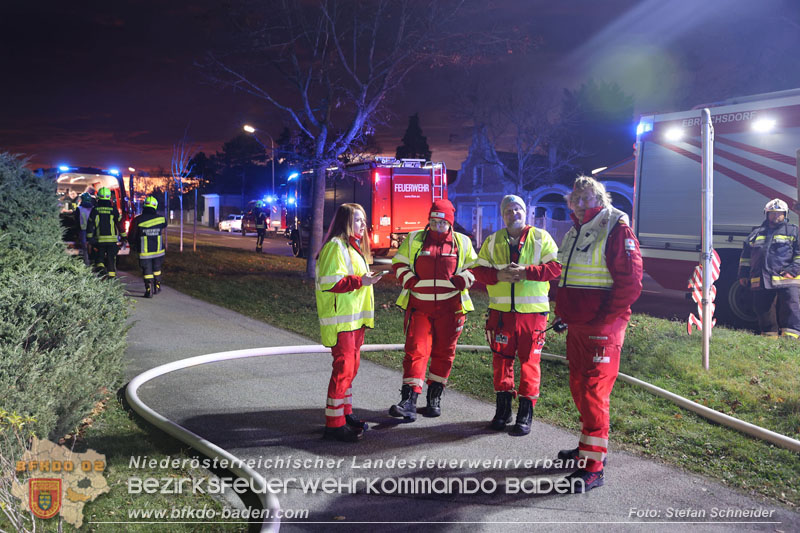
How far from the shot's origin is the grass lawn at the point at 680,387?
443 cm

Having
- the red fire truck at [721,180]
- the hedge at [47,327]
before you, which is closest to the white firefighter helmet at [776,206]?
the red fire truck at [721,180]

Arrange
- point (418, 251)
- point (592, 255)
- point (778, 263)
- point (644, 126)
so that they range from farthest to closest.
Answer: point (644, 126)
point (778, 263)
point (418, 251)
point (592, 255)

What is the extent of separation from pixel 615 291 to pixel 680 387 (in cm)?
300

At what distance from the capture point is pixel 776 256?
866 centimetres

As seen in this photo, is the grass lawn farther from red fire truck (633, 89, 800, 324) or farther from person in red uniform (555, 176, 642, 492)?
red fire truck (633, 89, 800, 324)

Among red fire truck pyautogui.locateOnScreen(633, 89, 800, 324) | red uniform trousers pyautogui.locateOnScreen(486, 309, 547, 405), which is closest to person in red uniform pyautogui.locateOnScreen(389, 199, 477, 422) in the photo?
red uniform trousers pyautogui.locateOnScreen(486, 309, 547, 405)

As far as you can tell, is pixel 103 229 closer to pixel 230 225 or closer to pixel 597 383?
pixel 597 383

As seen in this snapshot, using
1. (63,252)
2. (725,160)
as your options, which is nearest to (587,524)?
(63,252)

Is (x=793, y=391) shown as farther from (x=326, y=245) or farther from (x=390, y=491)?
(x=326, y=245)

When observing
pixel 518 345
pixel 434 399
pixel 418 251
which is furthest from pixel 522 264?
pixel 434 399

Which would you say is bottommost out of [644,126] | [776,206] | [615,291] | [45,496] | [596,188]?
Answer: [45,496]

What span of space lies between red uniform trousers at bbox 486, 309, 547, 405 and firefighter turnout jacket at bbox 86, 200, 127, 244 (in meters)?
9.47

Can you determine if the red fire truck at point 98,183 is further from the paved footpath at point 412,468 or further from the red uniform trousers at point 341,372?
the red uniform trousers at point 341,372

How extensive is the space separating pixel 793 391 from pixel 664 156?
6.19 m
